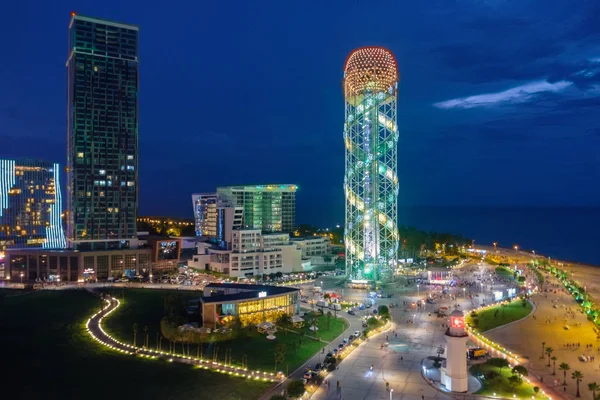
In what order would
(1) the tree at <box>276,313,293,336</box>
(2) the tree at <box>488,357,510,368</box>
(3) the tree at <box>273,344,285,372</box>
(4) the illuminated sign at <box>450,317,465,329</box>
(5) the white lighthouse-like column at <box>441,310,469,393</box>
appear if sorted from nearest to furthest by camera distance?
(5) the white lighthouse-like column at <box>441,310,469,393</box>, (4) the illuminated sign at <box>450,317,465,329</box>, (2) the tree at <box>488,357,510,368</box>, (3) the tree at <box>273,344,285,372</box>, (1) the tree at <box>276,313,293,336</box>

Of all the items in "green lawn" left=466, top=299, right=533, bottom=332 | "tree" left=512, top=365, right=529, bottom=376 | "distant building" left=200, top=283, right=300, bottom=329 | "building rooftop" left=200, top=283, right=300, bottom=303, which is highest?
"building rooftop" left=200, top=283, right=300, bottom=303

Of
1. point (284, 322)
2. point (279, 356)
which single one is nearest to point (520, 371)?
point (279, 356)

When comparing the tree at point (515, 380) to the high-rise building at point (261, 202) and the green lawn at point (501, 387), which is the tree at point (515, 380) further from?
the high-rise building at point (261, 202)

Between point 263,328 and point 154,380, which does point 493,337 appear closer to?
point 263,328

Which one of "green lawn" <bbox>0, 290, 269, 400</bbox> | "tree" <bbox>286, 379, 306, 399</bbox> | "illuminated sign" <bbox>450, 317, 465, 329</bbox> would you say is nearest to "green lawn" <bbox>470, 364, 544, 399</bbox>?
"illuminated sign" <bbox>450, 317, 465, 329</bbox>

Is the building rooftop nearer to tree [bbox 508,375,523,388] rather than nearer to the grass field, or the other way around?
the grass field

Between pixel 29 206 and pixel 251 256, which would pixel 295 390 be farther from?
pixel 29 206

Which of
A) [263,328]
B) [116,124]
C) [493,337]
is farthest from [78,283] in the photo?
[493,337]
